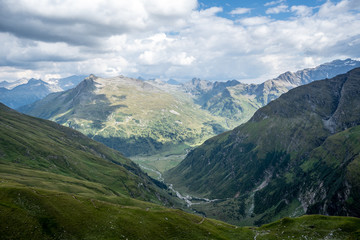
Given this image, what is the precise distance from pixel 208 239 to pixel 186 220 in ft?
51.7

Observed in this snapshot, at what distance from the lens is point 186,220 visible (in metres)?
106

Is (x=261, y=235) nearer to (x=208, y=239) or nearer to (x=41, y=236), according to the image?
(x=208, y=239)

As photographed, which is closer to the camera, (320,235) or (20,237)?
(20,237)

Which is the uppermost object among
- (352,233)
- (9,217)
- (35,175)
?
(9,217)

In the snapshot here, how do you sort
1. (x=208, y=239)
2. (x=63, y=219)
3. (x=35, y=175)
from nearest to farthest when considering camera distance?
1. (x=63, y=219)
2. (x=208, y=239)
3. (x=35, y=175)

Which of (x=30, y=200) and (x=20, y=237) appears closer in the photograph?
(x=20, y=237)

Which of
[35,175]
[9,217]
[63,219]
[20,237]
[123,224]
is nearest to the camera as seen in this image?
[20,237]

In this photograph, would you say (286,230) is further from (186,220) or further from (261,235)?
(186,220)

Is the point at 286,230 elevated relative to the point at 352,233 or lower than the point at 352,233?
lower

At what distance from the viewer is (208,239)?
92.4 m

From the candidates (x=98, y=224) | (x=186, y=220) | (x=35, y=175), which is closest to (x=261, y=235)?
(x=186, y=220)

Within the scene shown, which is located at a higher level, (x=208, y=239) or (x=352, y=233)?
(x=352, y=233)

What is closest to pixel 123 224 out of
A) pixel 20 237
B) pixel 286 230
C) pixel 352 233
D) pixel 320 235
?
pixel 20 237

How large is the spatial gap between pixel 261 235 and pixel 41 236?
83604 millimetres
